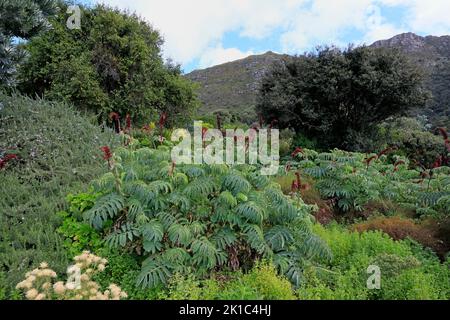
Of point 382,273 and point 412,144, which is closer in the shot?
point 382,273

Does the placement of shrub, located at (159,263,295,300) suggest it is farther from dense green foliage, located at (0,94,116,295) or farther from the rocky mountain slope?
the rocky mountain slope

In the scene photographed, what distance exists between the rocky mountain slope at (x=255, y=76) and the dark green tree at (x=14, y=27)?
23.4m

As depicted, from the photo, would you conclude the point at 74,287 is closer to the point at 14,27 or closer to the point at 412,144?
the point at 14,27

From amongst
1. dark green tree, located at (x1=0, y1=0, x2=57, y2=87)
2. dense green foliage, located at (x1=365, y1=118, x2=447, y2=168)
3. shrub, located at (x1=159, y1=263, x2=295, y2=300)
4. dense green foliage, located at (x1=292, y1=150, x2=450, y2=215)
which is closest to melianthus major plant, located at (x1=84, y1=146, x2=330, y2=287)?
shrub, located at (x1=159, y1=263, x2=295, y2=300)

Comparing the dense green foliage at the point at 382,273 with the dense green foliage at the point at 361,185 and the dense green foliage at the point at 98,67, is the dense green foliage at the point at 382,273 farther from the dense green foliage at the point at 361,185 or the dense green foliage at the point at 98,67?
the dense green foliage at the point at 98,67

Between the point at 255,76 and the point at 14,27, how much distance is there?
3600cm

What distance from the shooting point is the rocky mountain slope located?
30.9 metres

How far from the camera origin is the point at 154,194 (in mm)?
4527

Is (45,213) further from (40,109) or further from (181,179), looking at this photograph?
(40,109)

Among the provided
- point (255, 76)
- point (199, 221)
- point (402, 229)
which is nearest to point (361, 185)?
point (402, 229)

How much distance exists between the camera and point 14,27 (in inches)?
286
